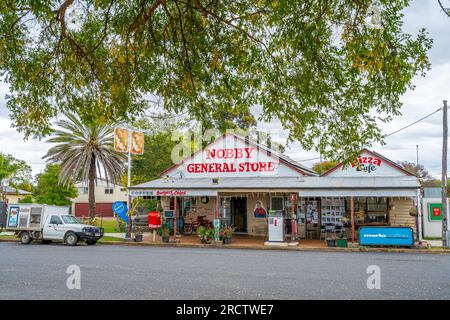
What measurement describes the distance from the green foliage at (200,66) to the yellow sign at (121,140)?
1566 centimetres

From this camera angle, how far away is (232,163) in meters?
27.2

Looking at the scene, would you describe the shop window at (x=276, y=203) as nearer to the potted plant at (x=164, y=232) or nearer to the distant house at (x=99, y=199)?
the potted plant at (x=164, y=232)

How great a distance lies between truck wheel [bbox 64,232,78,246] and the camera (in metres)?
23.3

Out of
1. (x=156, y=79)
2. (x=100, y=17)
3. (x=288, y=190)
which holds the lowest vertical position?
(x=288, y=190)

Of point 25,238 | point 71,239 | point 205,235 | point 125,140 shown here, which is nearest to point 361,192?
point 205,235

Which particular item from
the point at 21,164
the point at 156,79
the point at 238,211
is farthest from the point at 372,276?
the point at 21,164

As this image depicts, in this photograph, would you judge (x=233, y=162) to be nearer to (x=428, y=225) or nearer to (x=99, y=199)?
(x=428, y=225)

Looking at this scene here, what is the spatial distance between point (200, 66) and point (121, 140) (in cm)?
1747

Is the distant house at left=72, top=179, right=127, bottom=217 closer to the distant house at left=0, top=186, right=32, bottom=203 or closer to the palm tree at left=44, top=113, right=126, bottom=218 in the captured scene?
the distant house at left=0, top=186, right=32, bottom=203

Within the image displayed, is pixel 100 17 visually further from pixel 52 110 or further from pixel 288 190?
pixel 288 190

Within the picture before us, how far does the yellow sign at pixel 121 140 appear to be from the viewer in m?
25.7

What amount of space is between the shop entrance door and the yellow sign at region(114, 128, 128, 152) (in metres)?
7.17
